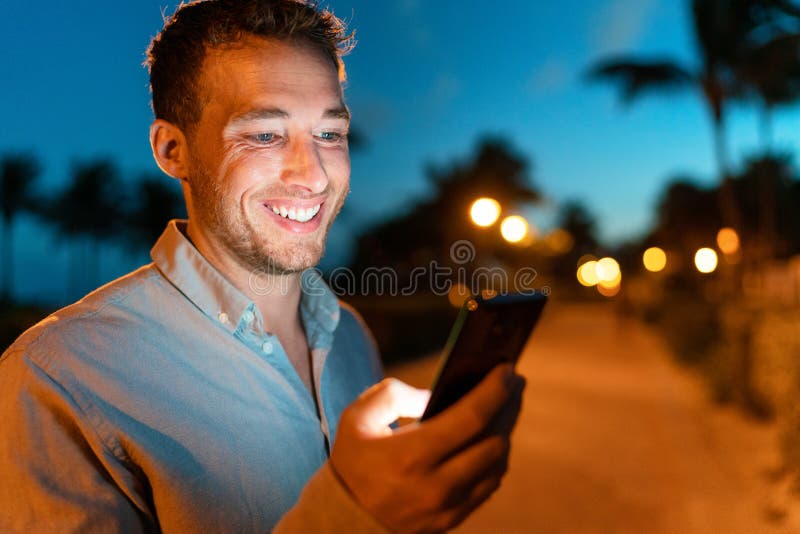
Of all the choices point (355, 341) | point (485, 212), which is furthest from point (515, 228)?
point (355, 341)

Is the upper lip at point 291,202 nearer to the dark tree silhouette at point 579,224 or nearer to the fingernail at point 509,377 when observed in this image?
the fingernail at point 509,377

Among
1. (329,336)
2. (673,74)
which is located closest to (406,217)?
(673,74)

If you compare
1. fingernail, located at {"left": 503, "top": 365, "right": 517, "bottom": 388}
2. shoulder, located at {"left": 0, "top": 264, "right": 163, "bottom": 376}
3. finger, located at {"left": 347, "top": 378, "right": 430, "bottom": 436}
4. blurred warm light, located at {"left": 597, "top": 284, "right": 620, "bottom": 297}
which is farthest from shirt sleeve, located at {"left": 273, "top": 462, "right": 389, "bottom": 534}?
blurred warm light, located at {"left": 597, "top": 284, "right": 620, "bottom": 297}

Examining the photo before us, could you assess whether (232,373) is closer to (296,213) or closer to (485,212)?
(296,213)

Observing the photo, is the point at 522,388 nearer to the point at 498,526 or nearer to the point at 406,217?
the point at 498,526

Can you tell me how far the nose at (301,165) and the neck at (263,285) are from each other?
12.4 inches

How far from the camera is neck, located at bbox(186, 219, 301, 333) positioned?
1821mm

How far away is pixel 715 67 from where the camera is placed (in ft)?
48.6

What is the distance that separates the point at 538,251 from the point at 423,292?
12.3 m

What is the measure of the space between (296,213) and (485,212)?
6.38 metres

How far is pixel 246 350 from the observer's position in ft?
5.60

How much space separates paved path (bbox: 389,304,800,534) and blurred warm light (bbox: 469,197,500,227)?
296 centimetres

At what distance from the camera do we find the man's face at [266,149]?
1.63 m

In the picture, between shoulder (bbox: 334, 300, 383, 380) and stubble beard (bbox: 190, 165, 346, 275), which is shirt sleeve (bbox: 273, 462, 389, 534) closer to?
stubble beard (bbox: 190, 165, 346, 275)
